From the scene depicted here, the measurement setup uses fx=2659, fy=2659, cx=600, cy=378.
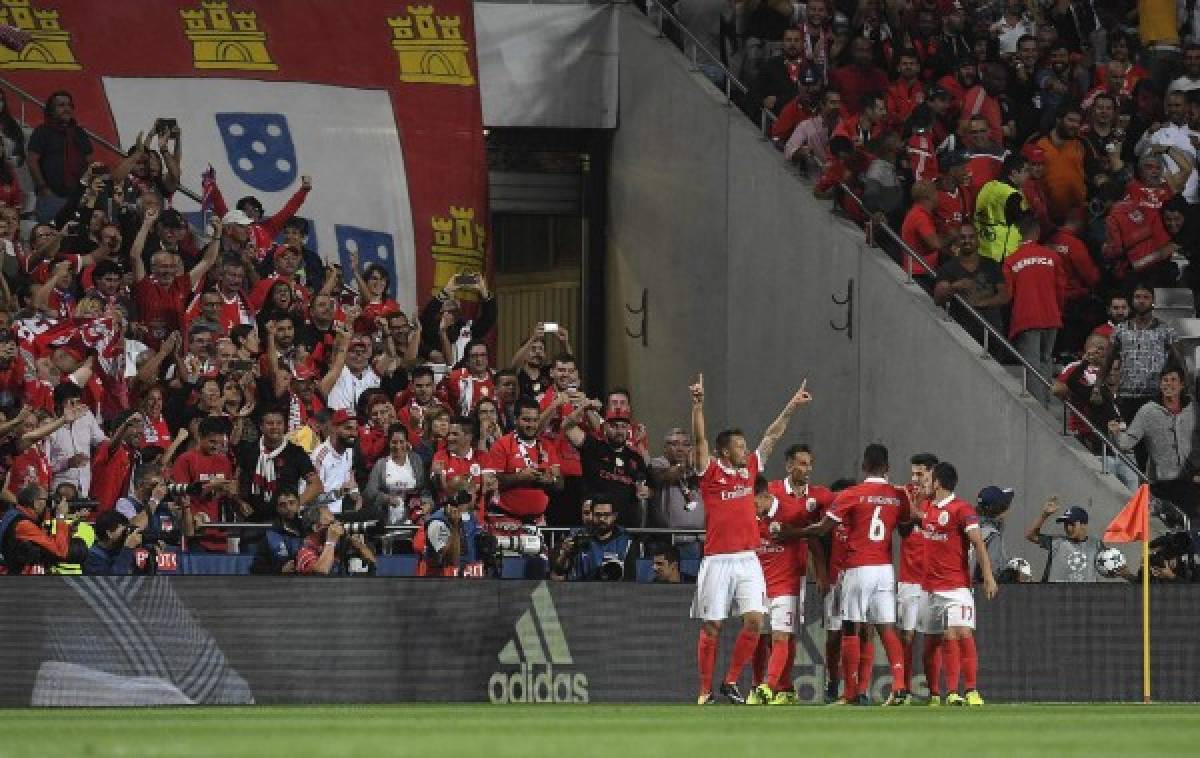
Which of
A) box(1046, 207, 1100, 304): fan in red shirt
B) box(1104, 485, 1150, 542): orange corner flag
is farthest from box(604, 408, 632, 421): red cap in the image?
box(1046, 207, 1100, 304): fan in red shirt

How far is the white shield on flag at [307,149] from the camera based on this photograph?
2919 cm

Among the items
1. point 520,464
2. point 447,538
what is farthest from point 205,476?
point 520,464

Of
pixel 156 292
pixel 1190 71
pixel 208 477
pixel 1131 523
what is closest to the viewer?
pixel 208 477

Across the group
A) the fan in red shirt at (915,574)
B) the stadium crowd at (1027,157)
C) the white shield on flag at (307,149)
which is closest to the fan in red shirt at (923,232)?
the stadium crowd at (1027,157)

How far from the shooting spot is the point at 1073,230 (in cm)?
2812

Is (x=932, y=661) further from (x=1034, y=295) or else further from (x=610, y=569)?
(x=1034, y=295)

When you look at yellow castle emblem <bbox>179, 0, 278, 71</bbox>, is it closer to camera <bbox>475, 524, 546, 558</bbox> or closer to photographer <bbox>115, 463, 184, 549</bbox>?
camera <bbox>475, 524, 546, 558</bbox>

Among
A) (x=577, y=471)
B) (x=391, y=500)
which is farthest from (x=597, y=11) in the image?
(x=391, y=500)

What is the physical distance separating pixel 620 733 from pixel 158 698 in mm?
6286

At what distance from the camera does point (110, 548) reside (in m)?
20.5

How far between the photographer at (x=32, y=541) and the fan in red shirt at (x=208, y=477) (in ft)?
4.86

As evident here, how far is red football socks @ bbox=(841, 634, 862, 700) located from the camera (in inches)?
824

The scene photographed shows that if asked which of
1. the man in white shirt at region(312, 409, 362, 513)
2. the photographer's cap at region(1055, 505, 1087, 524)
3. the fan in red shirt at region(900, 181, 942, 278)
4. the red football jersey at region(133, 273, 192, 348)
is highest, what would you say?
the fan in red shirt at region(900, 181, 942, 278)

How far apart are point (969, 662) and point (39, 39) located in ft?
43.3
